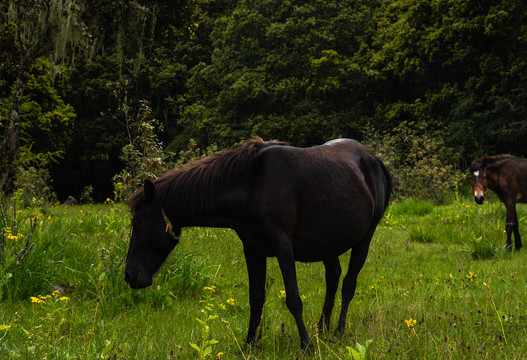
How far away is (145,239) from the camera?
2990mm

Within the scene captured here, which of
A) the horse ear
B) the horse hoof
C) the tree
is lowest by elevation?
the horse hoof

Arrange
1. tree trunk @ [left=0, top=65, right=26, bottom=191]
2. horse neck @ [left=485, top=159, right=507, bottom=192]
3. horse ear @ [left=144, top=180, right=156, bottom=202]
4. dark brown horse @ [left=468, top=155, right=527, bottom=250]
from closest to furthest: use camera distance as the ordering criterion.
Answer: horse ear @ [left=144, top=180, right=156, bottom=202]
dark brown horse @ [left=468, top=155, right=527, bottom=250]
horse neck @ [left=485, top=159, right=507, bottom=192]
tree trunk @ [left=0, top=65, right=26, bottom=191]

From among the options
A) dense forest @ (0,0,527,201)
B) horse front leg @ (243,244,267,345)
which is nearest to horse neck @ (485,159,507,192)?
dense forest @ (0,0,527,201)

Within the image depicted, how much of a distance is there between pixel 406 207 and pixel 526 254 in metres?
4.05

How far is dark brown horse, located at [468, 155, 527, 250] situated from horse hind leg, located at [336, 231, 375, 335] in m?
5.59

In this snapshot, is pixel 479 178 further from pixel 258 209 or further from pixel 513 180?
pixel 258 209

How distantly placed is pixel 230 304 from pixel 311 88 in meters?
23.5

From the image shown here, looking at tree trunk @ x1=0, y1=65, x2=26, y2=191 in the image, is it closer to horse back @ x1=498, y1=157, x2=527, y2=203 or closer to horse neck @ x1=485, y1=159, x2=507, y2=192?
horse neck @ x1=485, y1=159, x2=507, y2=192

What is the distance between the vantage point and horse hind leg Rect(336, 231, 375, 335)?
3.50m

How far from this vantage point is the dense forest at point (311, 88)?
20359 mm

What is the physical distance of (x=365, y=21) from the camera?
28016 mm

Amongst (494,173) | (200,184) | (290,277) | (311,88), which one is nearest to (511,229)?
(494,173)

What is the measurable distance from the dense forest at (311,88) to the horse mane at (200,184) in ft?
42.2

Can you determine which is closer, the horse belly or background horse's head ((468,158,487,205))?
the horse belly
